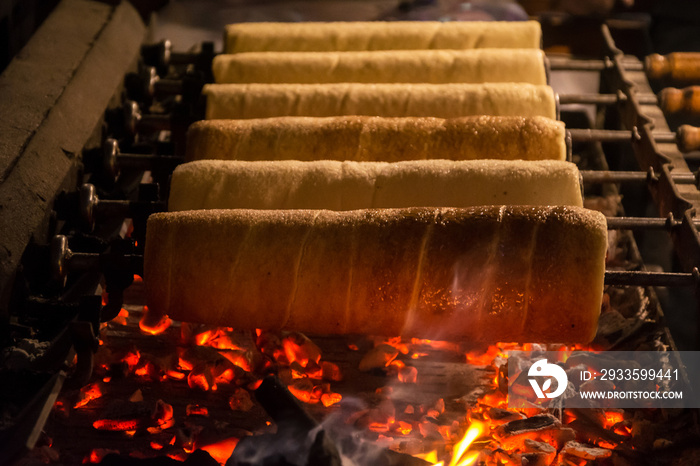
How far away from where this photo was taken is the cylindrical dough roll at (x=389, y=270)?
2342 mm

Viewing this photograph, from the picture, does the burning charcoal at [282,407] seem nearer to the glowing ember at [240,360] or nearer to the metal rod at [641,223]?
the glowing ember at [240,360]

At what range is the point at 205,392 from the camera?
2.87 meters

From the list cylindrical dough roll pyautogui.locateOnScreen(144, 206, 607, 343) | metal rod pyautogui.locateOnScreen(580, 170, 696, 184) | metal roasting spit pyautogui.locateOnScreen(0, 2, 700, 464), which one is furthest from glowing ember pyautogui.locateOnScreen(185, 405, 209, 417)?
metal rod pyautogui.locateOnScreen(580, 170, 696, 184)

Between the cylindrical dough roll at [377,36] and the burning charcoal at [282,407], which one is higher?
the cylindrical dough roll at [377,36]

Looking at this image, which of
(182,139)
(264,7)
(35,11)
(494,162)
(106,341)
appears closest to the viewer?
(494,162)

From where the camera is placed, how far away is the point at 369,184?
9.02 feet

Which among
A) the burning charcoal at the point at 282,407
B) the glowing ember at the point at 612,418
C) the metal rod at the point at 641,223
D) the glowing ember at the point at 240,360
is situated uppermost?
the metal rod at the point at 641,223

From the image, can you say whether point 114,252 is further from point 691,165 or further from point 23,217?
point 691,165

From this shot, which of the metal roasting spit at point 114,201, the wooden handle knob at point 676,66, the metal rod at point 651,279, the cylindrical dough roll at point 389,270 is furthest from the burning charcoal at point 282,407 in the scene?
the wooden handle knob at point 676,66

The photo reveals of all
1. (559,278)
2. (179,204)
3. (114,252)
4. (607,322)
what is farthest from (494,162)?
(114,252)

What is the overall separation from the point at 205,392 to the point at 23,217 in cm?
116

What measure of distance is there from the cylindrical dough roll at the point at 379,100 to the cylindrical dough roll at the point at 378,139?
20 cm

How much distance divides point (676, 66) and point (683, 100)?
36 cm

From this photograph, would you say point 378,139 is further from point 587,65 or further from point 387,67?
point 587,65
